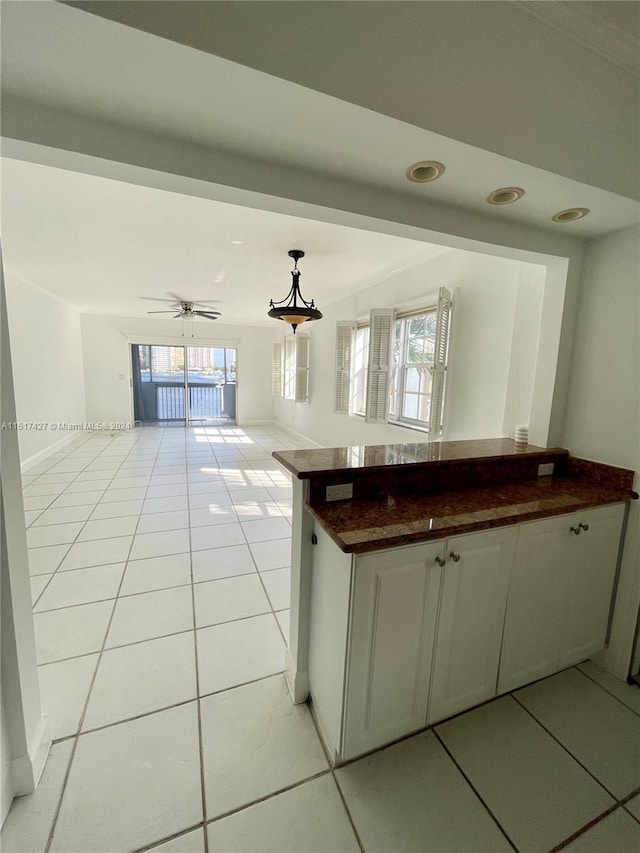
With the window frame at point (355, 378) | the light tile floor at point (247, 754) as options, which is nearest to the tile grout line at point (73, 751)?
the light tile floor at point (247, 754)

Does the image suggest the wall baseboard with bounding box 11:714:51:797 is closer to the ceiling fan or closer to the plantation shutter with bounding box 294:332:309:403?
the ceiling fan

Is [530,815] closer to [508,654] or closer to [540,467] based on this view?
[508,654]

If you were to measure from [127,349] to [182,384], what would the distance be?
154 cm

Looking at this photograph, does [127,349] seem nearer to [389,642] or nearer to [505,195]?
[505,195]

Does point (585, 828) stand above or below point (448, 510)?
below

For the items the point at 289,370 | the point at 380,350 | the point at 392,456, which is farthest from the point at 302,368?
the point at 392,456

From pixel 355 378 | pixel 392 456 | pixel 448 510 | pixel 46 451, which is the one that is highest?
pixel 355 378

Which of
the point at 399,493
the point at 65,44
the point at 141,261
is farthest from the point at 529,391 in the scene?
the point at 141,261

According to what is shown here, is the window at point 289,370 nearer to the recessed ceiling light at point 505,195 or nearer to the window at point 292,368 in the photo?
the window at point 292,368

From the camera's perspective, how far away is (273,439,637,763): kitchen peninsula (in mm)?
1183

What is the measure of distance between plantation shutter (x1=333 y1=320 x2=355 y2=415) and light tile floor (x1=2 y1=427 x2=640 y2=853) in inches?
114

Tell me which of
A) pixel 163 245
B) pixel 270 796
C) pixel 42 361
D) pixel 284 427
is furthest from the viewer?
pixel 284 427

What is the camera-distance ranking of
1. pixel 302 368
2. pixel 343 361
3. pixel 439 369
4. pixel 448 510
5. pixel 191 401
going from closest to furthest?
1. pixel 448 510
2. pixel 439 369
3. pixel 343 361
4. pixel 302 368
5. pixel 191 401

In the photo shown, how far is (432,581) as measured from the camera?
1.24 metres
